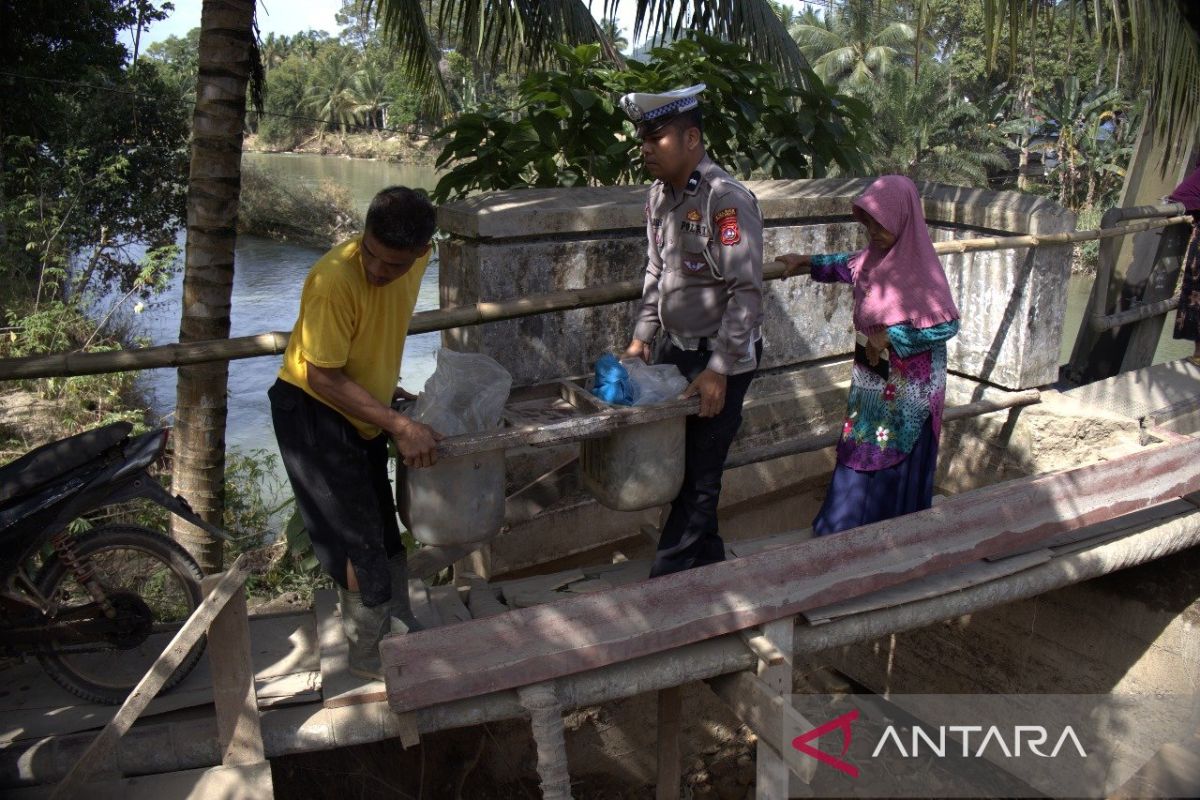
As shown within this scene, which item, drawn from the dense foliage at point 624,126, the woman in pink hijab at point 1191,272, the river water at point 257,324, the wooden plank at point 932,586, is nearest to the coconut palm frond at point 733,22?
the dense foliage at point 624,126

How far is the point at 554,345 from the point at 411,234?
1.46m

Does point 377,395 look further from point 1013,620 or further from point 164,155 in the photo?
point 164,155

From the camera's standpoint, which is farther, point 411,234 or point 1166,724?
point 1166,724

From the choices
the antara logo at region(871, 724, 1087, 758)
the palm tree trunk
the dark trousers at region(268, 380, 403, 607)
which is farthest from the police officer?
the antara logo at region(871, 724, 1087, 758)

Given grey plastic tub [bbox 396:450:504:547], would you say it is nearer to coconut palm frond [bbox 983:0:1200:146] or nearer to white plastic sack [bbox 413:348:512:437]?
white plastic sack [bbox 413:348:512:437]

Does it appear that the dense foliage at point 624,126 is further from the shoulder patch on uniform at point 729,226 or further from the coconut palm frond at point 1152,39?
the shoulder patch on uniform at point 729,226

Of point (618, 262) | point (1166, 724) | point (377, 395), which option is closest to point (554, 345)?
point (618, 262)

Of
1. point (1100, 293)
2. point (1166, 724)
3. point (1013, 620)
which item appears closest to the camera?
point (1166, 724)

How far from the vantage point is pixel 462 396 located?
117 inches

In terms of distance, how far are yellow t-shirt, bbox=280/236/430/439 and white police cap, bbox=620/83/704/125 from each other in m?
0.80

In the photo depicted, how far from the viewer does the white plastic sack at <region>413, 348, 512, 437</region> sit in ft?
9.65

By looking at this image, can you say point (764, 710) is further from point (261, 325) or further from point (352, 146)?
point (352, 146)

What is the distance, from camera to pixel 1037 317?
15.2ft

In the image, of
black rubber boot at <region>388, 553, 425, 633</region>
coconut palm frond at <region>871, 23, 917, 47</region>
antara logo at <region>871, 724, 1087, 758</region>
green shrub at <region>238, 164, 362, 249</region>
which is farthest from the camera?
coconut palm frond at <region>871, 23, 917, 47</region>
